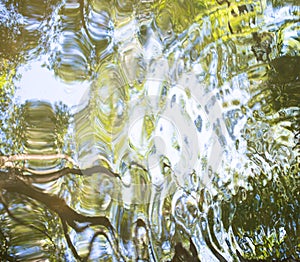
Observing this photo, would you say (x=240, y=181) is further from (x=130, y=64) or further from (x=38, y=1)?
(x=38, y=1)

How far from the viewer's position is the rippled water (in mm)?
1435

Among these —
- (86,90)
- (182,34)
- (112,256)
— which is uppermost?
(182,34)

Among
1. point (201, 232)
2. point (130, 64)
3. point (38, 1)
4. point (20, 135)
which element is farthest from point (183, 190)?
point (38, 1)

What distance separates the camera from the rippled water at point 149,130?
1435mm

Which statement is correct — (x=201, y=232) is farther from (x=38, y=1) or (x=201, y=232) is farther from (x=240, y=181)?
(x=38, y=1)

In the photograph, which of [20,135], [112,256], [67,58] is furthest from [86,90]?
[112,256]

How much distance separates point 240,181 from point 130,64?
0.55m

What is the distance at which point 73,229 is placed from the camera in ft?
4.70

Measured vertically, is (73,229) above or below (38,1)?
below

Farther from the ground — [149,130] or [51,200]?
[149,130]

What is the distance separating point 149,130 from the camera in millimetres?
1506

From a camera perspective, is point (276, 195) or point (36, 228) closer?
point (36, 228)

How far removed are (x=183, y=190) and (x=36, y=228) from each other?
493 millimetres

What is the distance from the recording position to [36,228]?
1.40 m
